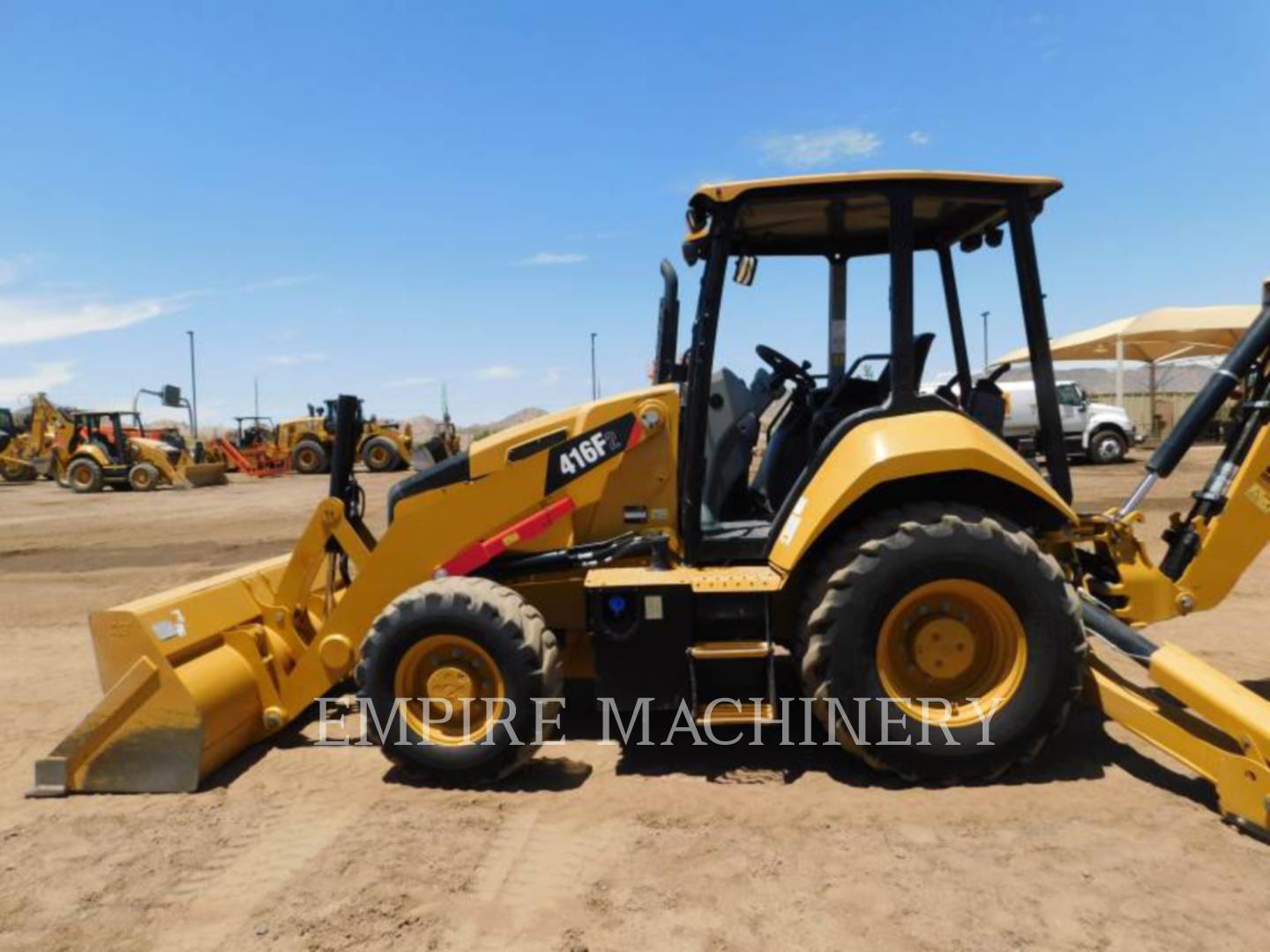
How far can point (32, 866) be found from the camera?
3.64 metres

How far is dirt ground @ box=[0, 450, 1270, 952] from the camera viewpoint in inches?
119

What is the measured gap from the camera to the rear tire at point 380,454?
29.0 m

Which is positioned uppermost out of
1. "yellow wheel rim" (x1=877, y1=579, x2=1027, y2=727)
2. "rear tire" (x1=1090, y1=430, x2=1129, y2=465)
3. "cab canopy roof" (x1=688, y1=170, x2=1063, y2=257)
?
"cab canopy roof" (x1=688, y1=170, x2=1063, y2=257)

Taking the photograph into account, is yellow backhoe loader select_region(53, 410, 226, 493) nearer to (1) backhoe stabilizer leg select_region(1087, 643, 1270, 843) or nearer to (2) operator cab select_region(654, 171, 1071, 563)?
(2) operator cab select_region(654, 171, 1071, 563)

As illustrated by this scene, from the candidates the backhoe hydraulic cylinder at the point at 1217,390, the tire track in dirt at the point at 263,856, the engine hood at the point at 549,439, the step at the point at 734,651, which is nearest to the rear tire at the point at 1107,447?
the backhoe hydraulic cylinder at the point at 1217,390

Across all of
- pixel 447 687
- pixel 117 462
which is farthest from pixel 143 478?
pixel 447 687

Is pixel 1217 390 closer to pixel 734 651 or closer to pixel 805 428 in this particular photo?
pixel 805 428

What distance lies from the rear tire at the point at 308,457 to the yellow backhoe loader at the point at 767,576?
2715cm

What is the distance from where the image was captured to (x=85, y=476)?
25141mm

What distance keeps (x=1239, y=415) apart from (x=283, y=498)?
1997 cm

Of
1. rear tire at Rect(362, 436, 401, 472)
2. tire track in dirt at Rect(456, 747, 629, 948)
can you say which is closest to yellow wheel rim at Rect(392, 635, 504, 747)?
tire track in dirt at Rect(456, 747, 629, 948)

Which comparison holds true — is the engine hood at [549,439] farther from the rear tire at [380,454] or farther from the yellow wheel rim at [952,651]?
the rear tire at [380,454]

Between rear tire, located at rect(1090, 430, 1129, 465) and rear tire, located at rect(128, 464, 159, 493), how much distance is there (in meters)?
25.1

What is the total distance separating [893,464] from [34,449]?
1341 inches
